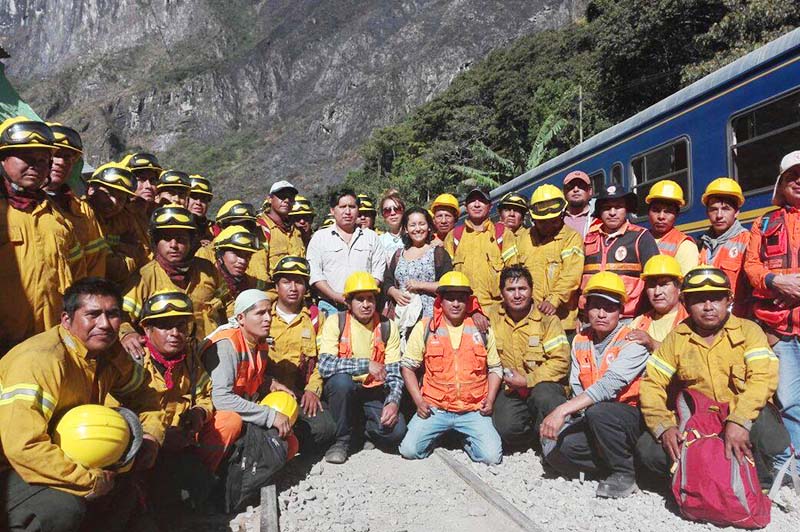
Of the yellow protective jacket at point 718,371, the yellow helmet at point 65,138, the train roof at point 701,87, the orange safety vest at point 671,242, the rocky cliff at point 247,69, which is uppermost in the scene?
the rocky cliff at point 247,69

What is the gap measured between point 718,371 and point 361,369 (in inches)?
109

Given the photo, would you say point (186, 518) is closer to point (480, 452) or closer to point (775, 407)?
point (480, 452)

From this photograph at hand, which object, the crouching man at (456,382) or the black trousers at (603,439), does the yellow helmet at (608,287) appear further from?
the crouching man at (456,382)

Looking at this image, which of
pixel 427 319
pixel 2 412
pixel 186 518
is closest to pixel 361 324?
pixel 427 319

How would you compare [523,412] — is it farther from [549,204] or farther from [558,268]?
[549,204]

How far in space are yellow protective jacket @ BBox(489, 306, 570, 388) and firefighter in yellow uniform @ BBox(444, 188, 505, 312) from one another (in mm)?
497

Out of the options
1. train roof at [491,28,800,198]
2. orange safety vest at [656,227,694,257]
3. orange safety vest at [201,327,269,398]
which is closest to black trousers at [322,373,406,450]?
orange safety vest at [201,327,269,398]

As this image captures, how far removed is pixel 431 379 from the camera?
4895 millimetres

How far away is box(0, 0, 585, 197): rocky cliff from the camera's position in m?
78.2

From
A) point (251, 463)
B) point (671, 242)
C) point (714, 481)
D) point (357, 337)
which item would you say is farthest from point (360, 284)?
point (714, 481)

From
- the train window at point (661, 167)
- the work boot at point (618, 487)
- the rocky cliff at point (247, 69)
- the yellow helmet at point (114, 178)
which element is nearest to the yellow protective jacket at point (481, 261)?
the work boot at point (618, 487)

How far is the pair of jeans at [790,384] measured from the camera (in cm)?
391

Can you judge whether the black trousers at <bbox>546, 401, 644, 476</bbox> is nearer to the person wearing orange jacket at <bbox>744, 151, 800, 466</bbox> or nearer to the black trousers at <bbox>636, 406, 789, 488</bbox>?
the black trousers at <bbox>636, 406, 789, 488</bbox>

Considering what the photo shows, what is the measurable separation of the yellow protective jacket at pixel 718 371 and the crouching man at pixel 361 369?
2.08 metres
